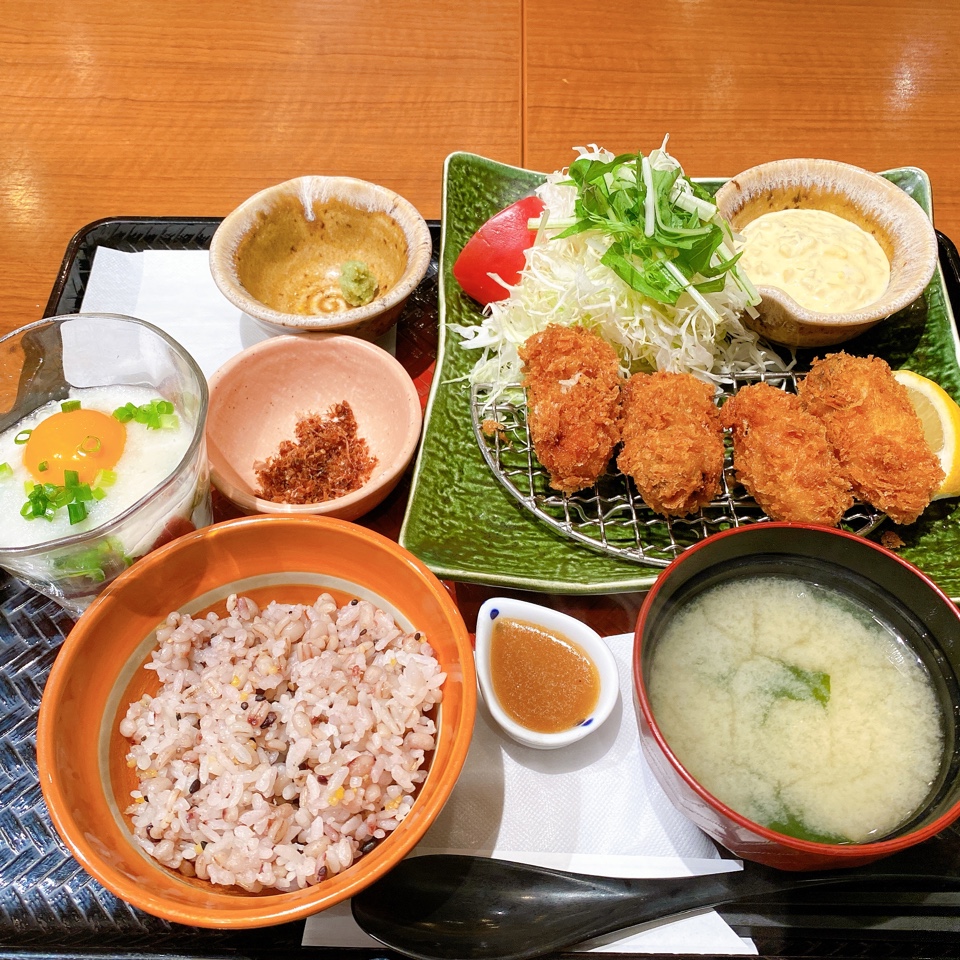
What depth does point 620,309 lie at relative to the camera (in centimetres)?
233

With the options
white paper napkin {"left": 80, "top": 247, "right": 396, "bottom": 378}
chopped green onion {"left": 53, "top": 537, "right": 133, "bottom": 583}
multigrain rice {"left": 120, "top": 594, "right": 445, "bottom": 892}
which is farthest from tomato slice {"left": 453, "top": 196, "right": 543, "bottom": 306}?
chopped green onion {"left": 53, "top": 537, "right": 133, "bottom": 583}

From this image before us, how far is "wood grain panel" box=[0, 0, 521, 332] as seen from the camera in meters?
3.06

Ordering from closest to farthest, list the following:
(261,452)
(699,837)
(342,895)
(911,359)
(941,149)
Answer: (342,895) → (699,837) → (261,452) → (911,359) → (941,149)

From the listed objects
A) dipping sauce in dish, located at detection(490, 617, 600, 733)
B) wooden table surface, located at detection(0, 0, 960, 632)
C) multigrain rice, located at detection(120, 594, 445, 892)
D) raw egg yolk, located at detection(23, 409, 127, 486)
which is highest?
wooden table surface, located at detection(0, 0, 960, 632)

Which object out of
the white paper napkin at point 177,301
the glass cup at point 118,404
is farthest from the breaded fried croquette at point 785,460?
the glass cup at point 118,404

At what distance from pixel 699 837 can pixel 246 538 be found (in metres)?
1.23

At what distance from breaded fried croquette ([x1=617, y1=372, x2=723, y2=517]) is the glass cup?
119cm

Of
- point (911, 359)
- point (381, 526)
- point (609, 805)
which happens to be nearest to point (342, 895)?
point (609, 805)

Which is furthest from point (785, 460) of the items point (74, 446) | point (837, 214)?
point (74, 446)

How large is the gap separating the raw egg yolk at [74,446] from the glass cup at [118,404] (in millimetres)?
43

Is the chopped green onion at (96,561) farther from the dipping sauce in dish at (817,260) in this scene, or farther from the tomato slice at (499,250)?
the dipping sauce in dish at (817,260)

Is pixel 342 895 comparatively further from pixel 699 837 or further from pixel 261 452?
pixel 261 452

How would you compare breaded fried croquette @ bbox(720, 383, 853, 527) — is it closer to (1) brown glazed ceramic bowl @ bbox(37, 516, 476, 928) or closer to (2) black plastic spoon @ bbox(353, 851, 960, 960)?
(2) black plastic spoon @ bbox(353, 851, 960, 960)

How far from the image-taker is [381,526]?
85.3 inches
